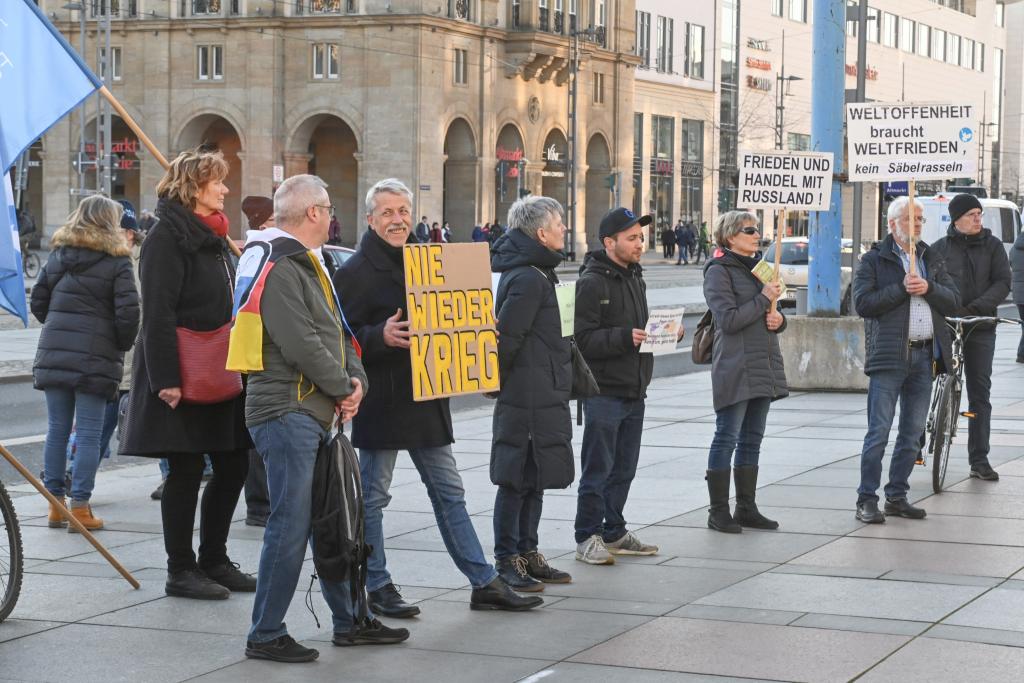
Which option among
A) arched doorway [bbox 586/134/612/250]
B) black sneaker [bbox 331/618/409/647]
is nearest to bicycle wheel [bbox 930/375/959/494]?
black sneaker [bbox 331/618/409/647]

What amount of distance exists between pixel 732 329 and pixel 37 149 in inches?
2388

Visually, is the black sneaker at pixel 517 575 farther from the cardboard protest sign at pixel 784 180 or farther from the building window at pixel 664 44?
the building window at pixel 664 44

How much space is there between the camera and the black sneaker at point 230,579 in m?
7.70

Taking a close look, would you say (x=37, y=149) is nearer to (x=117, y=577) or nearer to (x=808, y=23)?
(x=808, y=23)

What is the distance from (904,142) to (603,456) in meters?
4.42

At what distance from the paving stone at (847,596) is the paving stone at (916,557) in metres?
0.40

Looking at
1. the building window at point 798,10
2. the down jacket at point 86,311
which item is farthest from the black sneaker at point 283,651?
the building window at point 798,10

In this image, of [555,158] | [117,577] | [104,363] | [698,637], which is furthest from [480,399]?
[555,158]

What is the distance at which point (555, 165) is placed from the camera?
226 ft

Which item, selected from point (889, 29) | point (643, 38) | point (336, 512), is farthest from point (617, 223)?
point (889, 29)

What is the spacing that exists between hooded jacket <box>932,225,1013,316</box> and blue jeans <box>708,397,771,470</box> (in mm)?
2524

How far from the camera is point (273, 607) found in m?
6.36

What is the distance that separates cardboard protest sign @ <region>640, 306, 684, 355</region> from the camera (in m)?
8.30

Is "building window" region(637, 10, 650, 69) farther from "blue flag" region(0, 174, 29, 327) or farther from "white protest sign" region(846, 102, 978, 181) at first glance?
"blue flag" region(0, 174, 29, 327)
